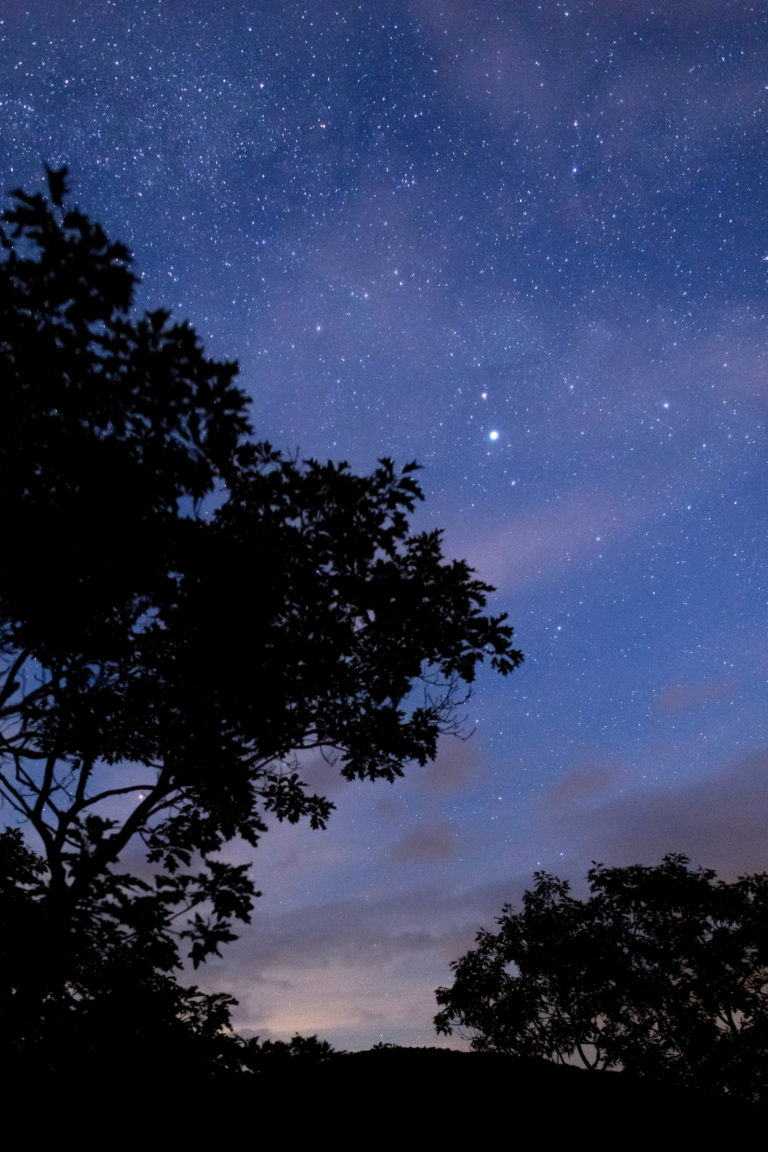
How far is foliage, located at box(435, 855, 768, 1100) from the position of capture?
23312 millimetres

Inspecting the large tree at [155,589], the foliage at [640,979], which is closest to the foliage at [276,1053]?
the large tree at [155,589]

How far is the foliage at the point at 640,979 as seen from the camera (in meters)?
23.3

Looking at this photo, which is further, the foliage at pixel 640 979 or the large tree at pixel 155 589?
the foliage at pixel 640 979

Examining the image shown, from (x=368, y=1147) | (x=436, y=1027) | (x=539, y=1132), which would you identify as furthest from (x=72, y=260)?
(x=436, y=1027)

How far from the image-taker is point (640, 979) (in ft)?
82.0

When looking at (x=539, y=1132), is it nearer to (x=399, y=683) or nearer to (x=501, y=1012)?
(x=399, y=683)

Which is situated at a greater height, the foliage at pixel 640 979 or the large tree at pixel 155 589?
the large tree at pixel 155 589

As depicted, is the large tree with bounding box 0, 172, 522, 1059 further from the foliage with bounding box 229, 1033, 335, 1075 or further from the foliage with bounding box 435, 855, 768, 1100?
→ the foliage with bounding box 435, 855, 768, 1100

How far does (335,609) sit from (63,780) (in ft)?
16.8

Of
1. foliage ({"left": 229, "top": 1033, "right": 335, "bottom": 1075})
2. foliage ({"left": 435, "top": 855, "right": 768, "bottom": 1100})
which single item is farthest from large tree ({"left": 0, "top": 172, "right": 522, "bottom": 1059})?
foliage ({"left": 435, "top": 855, "right": 768, "bottom": 1100})

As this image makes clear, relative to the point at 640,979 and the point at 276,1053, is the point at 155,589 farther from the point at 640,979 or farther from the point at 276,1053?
the point at 640,979

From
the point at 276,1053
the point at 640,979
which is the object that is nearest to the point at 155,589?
the point at 276,1053

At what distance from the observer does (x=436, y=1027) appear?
29125 mm

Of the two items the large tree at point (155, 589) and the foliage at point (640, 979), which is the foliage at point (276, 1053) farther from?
the foliage at point (640, 979)
